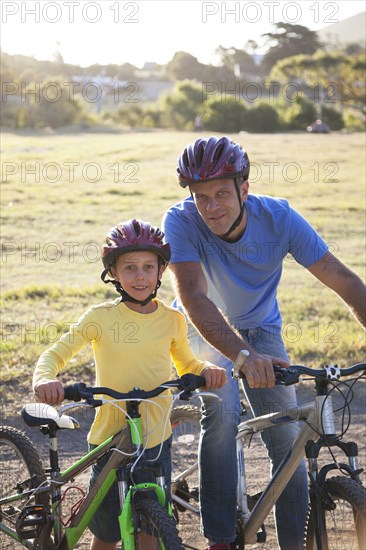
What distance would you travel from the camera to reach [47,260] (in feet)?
43.0

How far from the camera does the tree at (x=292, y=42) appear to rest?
7412 centimetres

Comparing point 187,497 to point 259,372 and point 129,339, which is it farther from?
point 259,372

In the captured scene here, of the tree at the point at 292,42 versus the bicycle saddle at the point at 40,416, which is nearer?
the bicycle saddle at the point at 40,416

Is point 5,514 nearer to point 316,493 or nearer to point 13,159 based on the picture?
point 316,493

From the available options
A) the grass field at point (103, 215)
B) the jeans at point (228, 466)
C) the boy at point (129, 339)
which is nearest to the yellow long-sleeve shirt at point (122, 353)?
the boy at point (129, 339)

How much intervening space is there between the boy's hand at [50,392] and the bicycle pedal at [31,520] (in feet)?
2.30

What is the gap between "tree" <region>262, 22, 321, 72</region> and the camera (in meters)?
74.1

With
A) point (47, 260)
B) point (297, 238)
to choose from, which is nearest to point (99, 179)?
point (47, 260)

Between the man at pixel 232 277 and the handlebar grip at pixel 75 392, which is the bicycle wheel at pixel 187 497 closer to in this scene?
the man at pixel 232 277

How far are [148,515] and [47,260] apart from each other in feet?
32.0

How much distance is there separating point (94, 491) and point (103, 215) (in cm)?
1335

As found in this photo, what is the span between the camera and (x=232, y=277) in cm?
452

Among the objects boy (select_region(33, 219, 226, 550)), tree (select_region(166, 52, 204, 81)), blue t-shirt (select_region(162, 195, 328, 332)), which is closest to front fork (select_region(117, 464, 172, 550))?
boy (select_region(33, 219, 226, 550))

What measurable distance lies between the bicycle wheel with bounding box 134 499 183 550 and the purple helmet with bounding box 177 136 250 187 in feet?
4.98
